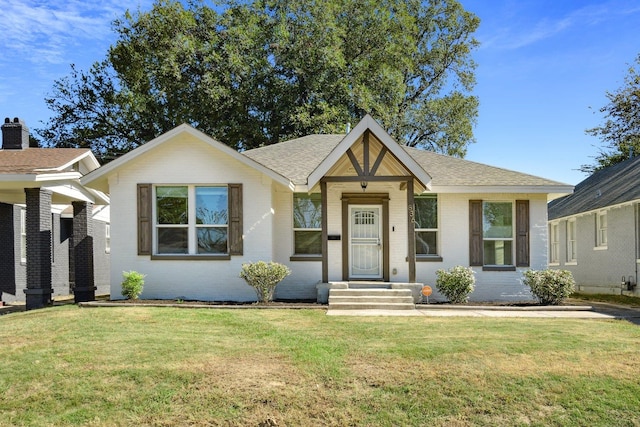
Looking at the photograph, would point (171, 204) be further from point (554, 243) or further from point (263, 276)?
point (554, 243)

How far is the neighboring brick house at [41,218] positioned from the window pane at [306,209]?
5774 mm

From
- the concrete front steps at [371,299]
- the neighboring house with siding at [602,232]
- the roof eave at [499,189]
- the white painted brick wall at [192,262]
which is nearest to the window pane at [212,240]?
the white painted brick wall at [192,262]

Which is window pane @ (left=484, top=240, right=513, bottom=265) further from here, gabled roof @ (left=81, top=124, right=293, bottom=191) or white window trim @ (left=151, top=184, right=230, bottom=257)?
white window trim @ (left=151, top=184, right=230, bottom=257)

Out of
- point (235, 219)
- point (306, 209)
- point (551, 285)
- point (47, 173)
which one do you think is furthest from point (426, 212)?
point (47, 173)

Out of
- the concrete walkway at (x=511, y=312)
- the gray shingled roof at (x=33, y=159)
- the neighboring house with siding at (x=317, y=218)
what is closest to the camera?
the concrete walkway at (x=511, y=312)

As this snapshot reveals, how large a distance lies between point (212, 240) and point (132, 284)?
7.34 ft

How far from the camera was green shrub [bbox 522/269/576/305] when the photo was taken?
42.7 feet

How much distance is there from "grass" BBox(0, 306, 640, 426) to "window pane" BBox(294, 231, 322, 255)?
5.25 metres

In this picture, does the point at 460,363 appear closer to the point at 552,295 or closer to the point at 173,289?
the point at 552,295

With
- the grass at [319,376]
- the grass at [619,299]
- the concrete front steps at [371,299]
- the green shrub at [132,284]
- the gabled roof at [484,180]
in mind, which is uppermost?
the gabled roof at [484,180]

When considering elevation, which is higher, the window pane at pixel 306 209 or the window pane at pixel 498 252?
the window pane at pixel 306 209

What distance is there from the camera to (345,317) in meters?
10.8

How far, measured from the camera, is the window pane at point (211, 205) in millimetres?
13898

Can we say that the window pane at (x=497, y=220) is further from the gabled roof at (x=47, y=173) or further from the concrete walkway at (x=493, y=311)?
the gabled roof at (x=47, y=173)
